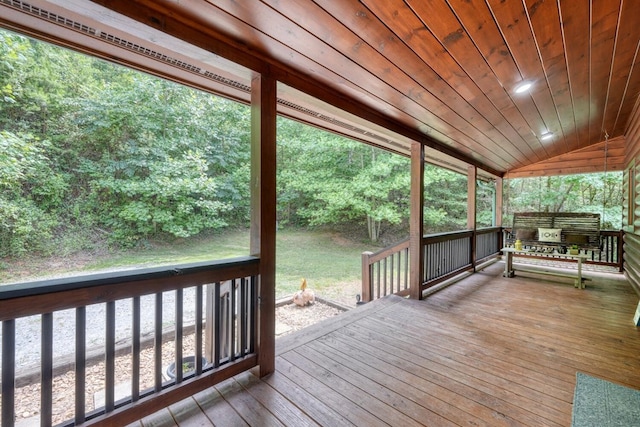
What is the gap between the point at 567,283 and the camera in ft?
16.1

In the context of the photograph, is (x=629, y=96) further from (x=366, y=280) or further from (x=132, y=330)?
(x=132, y=330)

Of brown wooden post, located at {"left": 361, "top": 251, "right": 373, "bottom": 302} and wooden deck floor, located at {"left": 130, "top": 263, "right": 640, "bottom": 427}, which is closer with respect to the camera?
wooden deck floor, located at {"left": 130, "top": 263, "right": 640, "bottom": 427}

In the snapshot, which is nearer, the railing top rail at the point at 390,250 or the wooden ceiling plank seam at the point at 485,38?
the wooden ceiling plank seam at the point at 485,38

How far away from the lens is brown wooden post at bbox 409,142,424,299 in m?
3.90

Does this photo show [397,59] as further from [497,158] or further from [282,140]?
[282,140]

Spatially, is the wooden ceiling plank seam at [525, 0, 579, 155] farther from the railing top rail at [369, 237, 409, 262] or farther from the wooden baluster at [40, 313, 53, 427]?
the wooden baluster at [40, 313, 53, 427]

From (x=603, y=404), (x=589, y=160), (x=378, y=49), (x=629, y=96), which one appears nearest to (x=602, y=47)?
(x=378, y=49)

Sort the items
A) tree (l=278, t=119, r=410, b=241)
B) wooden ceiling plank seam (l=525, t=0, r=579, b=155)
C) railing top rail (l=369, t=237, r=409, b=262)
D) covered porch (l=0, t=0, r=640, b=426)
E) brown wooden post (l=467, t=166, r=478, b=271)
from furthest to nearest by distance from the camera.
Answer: tree (l=278, t=119, r=410, b=241) < brown wooden post (l=467, t=166, r=478, b=271) < railing top rail (l=369, t=237, r=409, b=262) < wooden ceiling plank seam (l=525, t=0, r=579, b=155) < covered porch (l=0, t=0, r=640, b=426)

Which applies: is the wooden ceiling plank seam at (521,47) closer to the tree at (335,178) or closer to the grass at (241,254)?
the grass at (241,254)

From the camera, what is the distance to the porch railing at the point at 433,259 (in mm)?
4207

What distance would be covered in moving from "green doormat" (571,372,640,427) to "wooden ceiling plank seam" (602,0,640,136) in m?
2.63

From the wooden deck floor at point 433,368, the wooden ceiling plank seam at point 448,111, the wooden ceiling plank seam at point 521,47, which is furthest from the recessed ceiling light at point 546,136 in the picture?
the wooden deck floor at point 433,368

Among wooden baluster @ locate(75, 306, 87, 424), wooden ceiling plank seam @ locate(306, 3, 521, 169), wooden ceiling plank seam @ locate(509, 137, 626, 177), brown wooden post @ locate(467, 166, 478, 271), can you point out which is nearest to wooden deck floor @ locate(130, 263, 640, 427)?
wooden baluster @ locate(75, 306, 87, 424)

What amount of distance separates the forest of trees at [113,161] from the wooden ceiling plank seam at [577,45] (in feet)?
11.5
